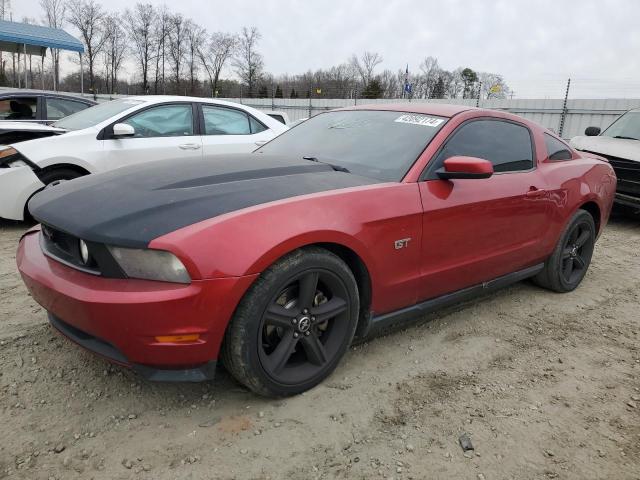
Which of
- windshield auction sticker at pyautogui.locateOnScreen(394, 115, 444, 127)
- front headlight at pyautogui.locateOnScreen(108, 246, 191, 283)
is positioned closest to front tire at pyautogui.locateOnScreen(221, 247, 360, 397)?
front headlight at pyautogui.locateOnScreen(108, 246, 191, 283)

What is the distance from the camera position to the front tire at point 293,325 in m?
2.13

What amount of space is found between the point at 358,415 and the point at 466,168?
4.72 feet

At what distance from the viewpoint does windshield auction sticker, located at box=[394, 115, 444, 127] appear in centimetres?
310

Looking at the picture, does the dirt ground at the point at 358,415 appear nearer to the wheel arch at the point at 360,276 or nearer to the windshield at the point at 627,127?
the wheel arch at the point at 360,276

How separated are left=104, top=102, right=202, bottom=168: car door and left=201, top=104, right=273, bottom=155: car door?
0.48 feet

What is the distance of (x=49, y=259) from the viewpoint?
231 centimetres

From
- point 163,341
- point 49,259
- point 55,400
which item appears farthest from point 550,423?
point 49,259

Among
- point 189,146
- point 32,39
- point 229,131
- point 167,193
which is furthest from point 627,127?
point 32,39

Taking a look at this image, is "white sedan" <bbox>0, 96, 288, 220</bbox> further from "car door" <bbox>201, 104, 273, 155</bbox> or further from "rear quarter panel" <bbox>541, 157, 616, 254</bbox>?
"rear quarter panel" <bbox>541, 157, 616, 254</bbox>

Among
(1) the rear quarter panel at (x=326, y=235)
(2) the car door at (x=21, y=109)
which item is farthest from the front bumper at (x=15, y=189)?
(1) the rear quarter panel at (x=326, y=235)

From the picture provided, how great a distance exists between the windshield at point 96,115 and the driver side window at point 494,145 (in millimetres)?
4109

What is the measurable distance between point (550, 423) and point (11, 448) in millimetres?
2391

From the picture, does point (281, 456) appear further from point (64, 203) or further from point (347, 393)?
point (64, 203)

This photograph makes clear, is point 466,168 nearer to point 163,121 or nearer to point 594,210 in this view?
point 594,210
